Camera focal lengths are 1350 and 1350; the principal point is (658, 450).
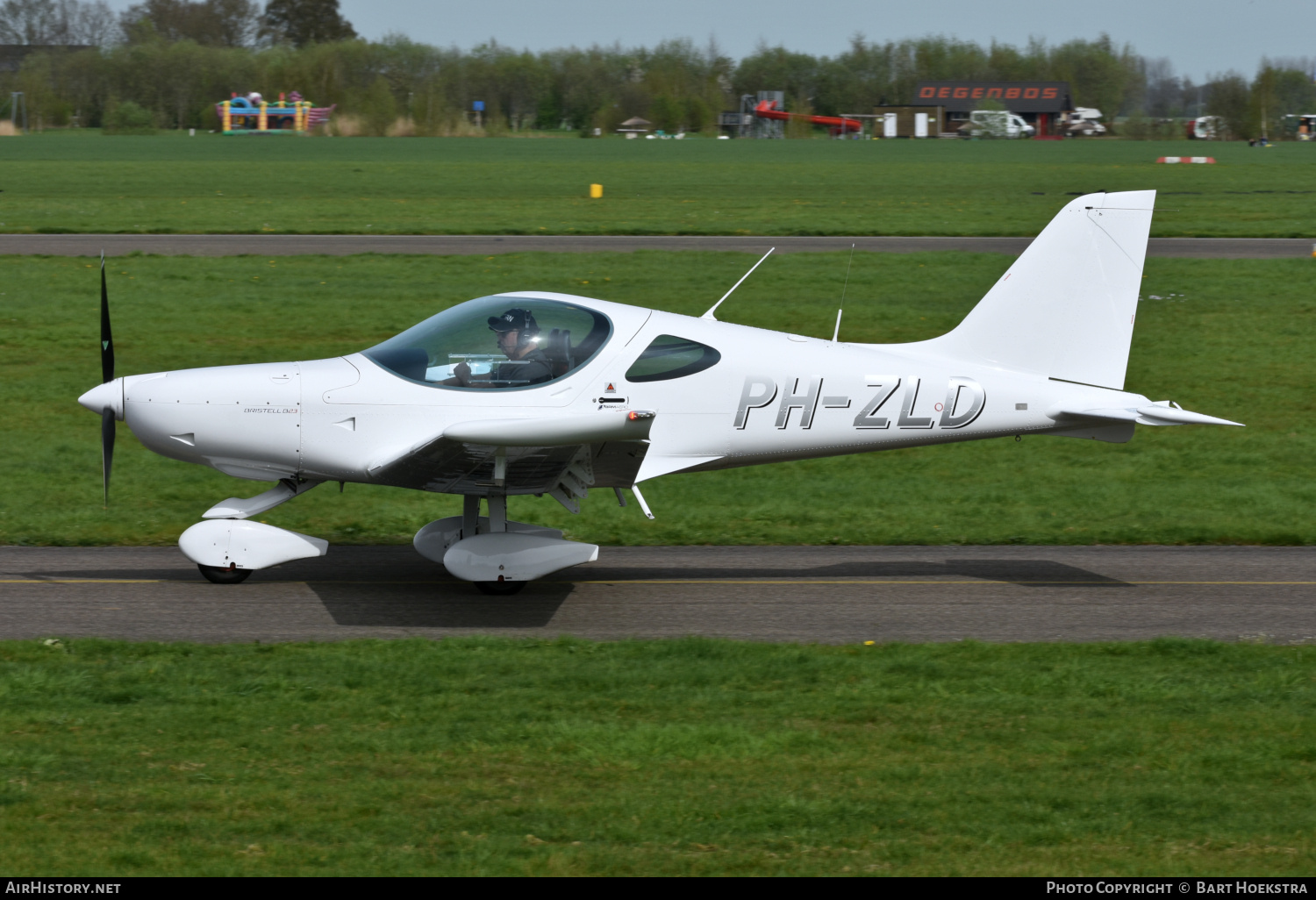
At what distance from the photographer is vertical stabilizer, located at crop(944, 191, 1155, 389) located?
1007cm

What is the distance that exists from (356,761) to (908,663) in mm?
3335

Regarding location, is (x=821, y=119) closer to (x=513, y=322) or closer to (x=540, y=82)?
(x=540, y=82)

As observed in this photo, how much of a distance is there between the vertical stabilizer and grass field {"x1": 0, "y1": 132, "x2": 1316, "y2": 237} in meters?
22.4

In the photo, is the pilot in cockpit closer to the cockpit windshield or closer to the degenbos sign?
the cockpit windshield

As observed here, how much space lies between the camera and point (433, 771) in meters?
6.13

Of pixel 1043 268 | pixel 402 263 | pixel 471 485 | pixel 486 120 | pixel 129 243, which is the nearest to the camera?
pixel 471 485

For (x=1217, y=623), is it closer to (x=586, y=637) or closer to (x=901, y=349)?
(x=901, y=349)

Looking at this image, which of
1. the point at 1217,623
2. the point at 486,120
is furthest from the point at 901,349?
the point at 486,120

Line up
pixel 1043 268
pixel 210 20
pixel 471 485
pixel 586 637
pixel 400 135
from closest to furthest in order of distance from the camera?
1. pixel 586 637
2. pixel 471 485
3. pixel 1043 268
4. pixel 400 135
5. pixel 210 20

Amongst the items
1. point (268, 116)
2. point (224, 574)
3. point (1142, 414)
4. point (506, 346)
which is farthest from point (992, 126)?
point (224, 574)

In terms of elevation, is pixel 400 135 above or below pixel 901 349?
above

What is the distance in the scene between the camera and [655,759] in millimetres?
6344

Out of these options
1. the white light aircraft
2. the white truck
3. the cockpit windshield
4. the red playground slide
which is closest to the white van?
the red playground slide

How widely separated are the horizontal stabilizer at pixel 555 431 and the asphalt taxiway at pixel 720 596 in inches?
52.3
